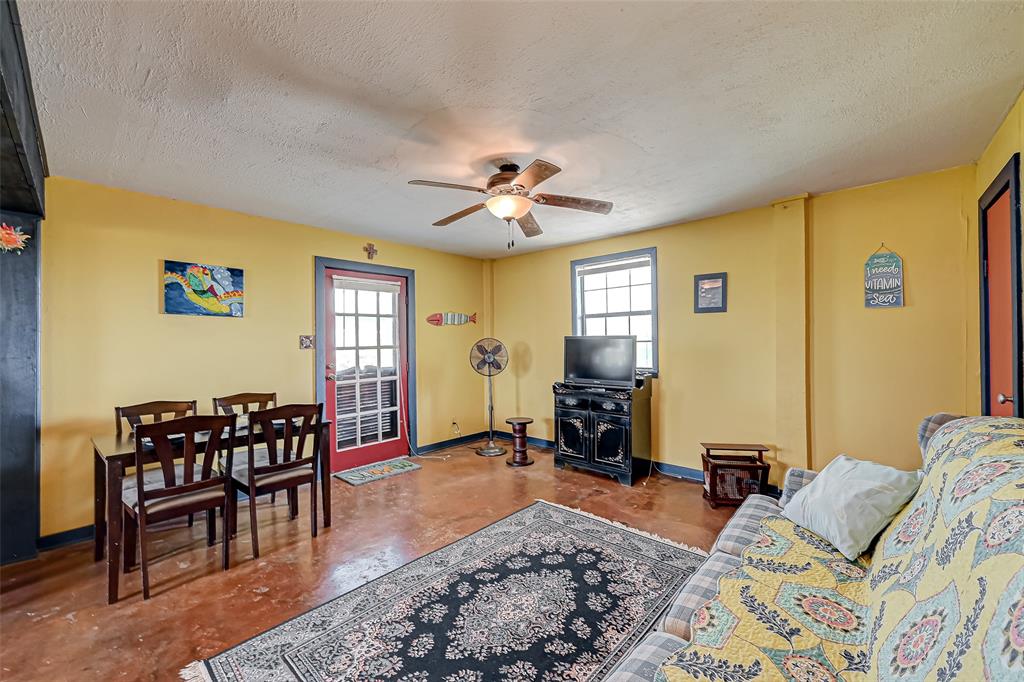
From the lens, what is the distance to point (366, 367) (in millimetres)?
4691

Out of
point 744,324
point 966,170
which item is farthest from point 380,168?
point 966,170

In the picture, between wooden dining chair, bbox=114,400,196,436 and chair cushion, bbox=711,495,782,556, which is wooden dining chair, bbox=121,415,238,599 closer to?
wooden dining chair, bbox=114,400,196,436

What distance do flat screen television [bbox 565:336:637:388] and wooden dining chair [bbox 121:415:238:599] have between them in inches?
123

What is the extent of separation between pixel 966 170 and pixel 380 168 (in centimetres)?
383

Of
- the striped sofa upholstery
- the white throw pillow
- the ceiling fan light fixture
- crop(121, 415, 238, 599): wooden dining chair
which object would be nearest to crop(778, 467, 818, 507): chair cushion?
the striped sofa upholstery

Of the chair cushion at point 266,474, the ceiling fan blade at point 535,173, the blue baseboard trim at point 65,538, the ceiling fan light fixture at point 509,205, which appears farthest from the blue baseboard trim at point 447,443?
the ceiling fan blade at point 535,173

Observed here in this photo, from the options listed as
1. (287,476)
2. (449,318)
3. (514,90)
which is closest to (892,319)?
(514,90)

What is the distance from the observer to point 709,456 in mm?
3600

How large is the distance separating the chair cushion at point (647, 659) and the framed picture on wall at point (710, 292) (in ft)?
10.6

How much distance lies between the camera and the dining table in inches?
88.6

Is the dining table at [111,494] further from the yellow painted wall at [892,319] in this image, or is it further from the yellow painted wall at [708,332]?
the yellow painted wall at [892,319]

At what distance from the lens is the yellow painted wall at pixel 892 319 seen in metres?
2.91

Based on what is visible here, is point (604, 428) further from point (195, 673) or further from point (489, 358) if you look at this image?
point (195, 673)

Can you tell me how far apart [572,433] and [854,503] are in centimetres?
279
